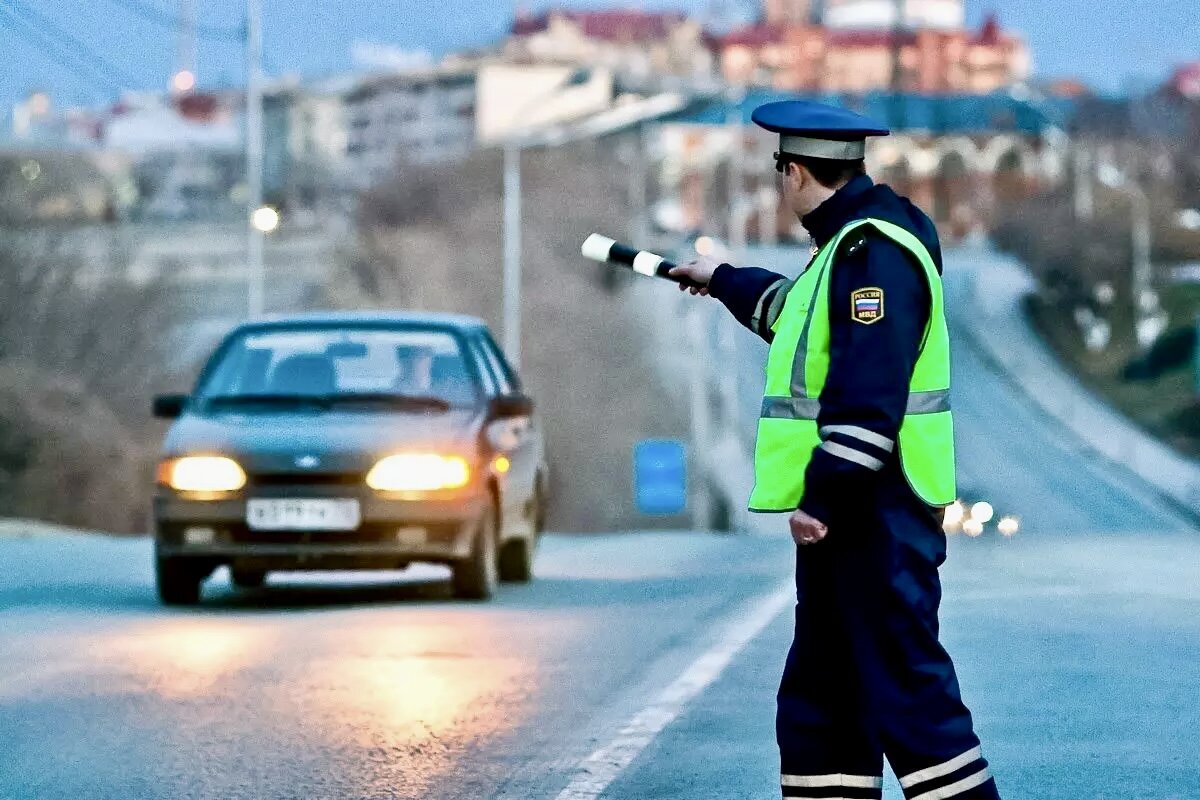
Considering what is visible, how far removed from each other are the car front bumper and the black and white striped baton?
7.66 meters

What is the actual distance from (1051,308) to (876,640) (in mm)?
108380

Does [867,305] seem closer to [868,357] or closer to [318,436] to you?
[868,357]

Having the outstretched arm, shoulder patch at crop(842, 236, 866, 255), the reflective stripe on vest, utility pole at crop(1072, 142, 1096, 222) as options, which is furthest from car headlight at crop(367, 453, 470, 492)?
utility pole at crop(1072, 142, 1096, 222)

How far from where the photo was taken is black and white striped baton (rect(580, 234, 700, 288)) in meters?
6.55

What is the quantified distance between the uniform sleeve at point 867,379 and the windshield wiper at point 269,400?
393 inches

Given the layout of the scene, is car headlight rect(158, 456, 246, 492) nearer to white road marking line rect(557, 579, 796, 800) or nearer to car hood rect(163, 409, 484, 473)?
car hood rect(163, 409, 484, 473)

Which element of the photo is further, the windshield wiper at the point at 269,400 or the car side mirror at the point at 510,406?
the car side mirror at the point at 510,406

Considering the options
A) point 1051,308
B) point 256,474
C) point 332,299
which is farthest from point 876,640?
point 1051,308

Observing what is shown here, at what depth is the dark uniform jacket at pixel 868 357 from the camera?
5.59 meters

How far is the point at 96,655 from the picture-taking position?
466 inches

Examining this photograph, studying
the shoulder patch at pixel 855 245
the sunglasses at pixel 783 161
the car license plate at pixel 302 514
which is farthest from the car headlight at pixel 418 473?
the shoulder patch at pixel 855 245

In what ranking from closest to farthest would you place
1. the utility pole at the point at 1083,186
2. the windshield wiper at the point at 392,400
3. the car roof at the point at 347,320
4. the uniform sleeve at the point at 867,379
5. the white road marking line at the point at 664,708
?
the uniform sleeve at the point at 867,379 → the white road marking line at the point at 664,708 → the windshield wiper at the point at 392,400 → the car roof at the point at 347,320 → the utility pole at the point at 1083,186

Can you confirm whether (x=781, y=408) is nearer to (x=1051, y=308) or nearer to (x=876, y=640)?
(x=876, y=640)

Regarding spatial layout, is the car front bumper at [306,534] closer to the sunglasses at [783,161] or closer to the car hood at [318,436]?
the car hood at [318,436]
